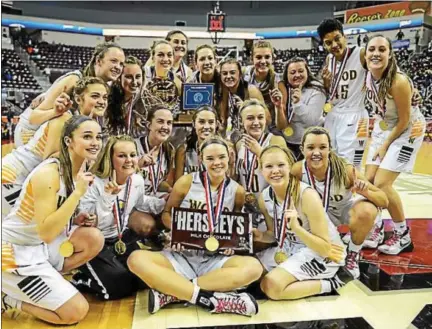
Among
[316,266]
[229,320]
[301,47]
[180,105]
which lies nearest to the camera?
[229,320]

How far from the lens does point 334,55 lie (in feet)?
12.1

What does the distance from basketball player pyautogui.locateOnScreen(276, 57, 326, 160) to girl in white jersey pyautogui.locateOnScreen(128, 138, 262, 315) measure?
1.06 meters

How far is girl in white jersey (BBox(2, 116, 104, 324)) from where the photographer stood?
7.61 feet

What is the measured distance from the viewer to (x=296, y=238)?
2.91 meters

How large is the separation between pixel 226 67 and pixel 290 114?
66cm

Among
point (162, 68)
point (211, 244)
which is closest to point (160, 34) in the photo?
point (162, 68)

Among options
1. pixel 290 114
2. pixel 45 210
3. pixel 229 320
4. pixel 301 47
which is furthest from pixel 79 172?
pixel 301 47

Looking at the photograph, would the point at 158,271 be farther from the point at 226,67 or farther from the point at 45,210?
the point at 226,67

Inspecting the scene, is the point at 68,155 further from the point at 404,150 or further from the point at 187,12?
the point at 187,12

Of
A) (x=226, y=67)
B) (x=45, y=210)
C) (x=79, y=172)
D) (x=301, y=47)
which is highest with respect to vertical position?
(x=301, y=47)

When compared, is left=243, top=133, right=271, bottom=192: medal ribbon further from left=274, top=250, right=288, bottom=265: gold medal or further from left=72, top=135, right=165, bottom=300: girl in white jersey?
left=72, top=135, right=165, bottom=300: girl in white jersey

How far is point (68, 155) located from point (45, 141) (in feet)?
2.31

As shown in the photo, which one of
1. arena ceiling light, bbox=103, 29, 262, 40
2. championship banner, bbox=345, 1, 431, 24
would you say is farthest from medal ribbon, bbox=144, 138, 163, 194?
arena ceiling light, bbox=103, 29, 262, 40

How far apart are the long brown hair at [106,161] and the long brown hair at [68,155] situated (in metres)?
0.35
